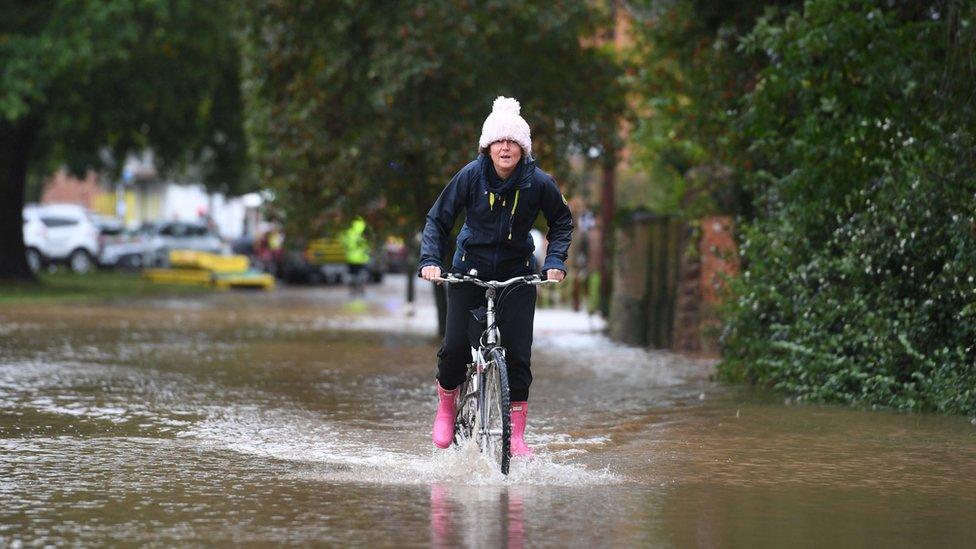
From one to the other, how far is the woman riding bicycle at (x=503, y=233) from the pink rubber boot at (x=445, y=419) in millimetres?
270

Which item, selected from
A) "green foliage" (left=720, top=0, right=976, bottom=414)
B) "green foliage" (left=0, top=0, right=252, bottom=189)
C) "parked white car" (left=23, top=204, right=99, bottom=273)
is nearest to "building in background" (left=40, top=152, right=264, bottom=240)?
"parked white car" (left=23, top=204, right=99, bottom=273)

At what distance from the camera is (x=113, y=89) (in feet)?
118

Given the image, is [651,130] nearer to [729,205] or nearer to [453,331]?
[729,205]

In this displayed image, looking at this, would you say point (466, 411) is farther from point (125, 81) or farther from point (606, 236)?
point (125, 81)

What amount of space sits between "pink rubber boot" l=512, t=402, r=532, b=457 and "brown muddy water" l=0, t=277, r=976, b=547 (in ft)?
0.32

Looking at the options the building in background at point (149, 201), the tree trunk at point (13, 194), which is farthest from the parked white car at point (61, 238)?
the building in background at point (149, 201)

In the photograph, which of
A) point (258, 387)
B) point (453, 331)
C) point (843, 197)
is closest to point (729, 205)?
point (843, 197)

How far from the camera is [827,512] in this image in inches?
296

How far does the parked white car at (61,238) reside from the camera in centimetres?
5159

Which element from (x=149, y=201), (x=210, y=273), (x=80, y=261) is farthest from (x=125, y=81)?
(x=149, y=201)

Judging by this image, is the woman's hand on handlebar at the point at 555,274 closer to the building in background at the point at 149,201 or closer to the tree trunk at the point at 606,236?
the tree trunk at the point at 606,236

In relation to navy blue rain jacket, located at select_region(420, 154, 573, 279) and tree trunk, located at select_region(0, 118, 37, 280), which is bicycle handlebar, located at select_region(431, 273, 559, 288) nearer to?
navy blue rain jacket, located at select_region(420, 154, 573, 279)

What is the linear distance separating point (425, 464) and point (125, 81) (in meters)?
28.2

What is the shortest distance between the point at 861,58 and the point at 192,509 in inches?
288
